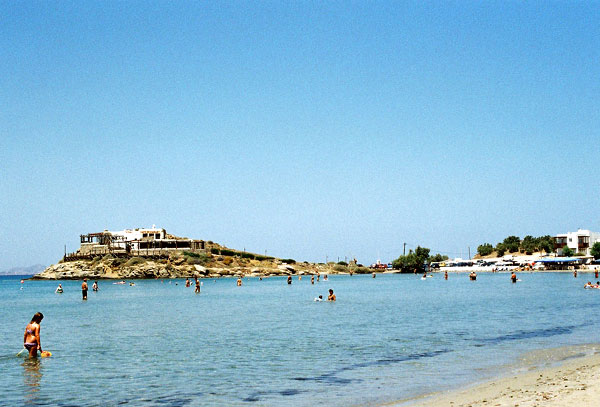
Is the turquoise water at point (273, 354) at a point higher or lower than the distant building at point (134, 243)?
lower

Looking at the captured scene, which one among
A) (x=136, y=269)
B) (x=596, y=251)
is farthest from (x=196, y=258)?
(x=596, y=251)

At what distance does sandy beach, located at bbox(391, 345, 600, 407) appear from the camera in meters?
14.4

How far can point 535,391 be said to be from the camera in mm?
16141

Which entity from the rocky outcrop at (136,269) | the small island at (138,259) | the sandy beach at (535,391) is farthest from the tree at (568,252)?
the sandy beach at (535,391)

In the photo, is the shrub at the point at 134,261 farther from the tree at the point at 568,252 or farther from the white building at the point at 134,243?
the tree at the point at 568,252

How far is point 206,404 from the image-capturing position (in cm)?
1688

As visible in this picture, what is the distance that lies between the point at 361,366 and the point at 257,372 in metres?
3.98

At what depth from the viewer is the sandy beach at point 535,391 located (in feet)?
47.4

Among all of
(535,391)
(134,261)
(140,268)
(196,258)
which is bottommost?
(535,391)

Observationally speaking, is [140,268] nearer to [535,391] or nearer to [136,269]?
[136,269]

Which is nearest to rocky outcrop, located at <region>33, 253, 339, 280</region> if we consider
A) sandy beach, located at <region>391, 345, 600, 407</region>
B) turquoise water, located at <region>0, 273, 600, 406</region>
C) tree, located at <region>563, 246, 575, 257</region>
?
tree, located at <region>563, 246, 575, 257</region>

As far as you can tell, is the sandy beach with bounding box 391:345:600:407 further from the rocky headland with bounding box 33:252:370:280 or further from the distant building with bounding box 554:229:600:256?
the distant building with bounding box 554:229:600:256

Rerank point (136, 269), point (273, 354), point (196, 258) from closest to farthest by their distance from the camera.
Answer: point (273, 354) → point (136, 269) → point (196, 258)

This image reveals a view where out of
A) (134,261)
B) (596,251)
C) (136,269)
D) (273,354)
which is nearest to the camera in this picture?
(273,354)
